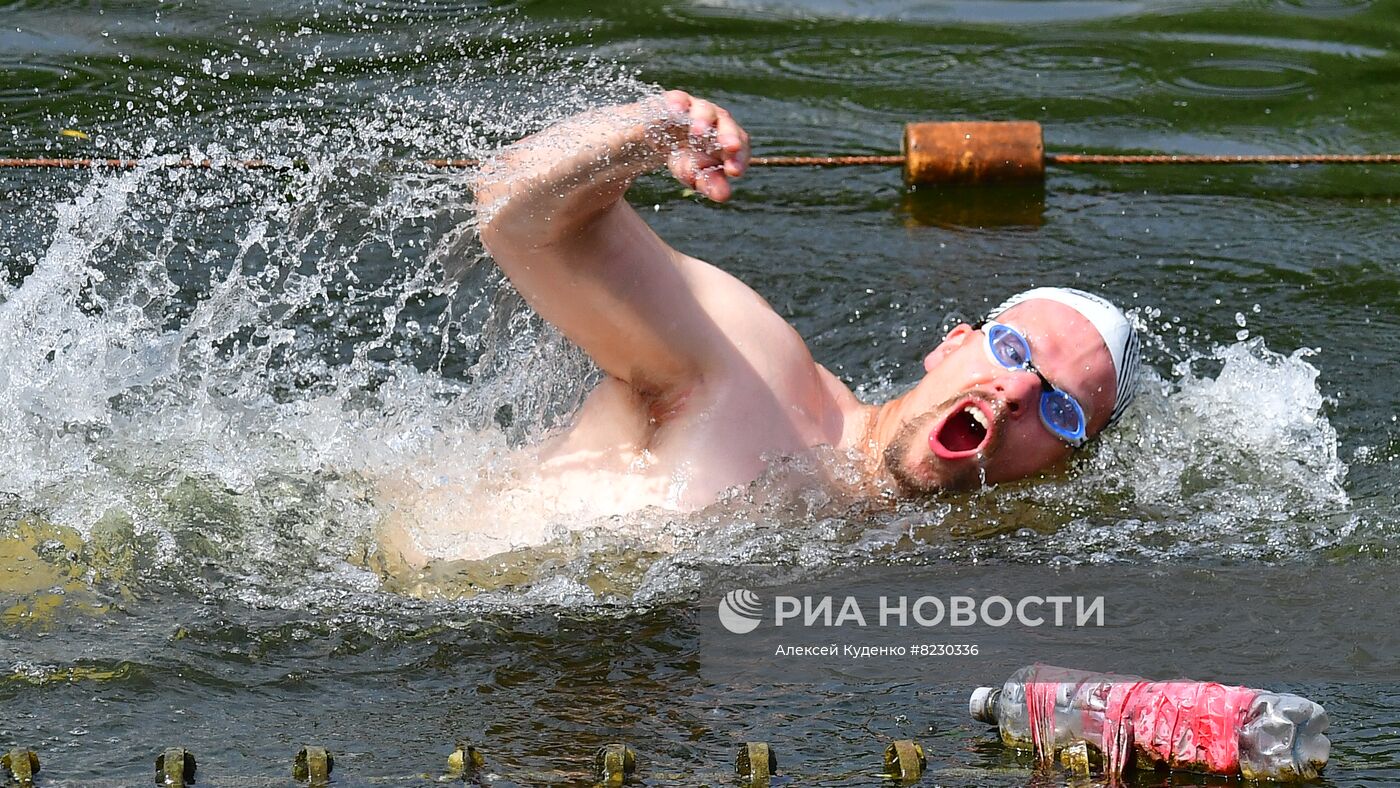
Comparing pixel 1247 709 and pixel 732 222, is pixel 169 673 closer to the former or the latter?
pixel 1247 709

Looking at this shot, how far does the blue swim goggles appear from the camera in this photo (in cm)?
380

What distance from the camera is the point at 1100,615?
3457mm

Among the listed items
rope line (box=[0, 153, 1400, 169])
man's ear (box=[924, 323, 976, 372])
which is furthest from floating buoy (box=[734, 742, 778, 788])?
rope line (box=[0, 153, 1400, 169])

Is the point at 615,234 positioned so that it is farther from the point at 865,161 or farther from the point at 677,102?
the point at 865,161

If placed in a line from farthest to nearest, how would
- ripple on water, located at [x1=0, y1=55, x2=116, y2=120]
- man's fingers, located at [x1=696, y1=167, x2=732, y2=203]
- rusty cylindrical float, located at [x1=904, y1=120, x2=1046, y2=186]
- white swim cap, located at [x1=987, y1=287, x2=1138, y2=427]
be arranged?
1. ripple on water, located at [x1=0, y1=55, x2=116, y2=120]
2. rusty cylindrical float, located at [x1=904, y1=120, x2=1046, y2=186]
3. white swim cap, located at [x1=987, y1=287, x2=1138, y2=427]
4. man's fingers, located at [x1=696, y1=167, x2=732, y2=203]

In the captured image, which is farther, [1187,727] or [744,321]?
[744,321]

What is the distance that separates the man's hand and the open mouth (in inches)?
39.4

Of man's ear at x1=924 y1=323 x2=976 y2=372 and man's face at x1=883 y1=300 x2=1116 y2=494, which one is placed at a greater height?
man's ear at x1=924 y1=323 x2=976 y2=372

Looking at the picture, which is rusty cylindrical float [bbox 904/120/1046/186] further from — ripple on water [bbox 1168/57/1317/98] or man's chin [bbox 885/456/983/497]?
man's chin [bbox 885/456/983/497]

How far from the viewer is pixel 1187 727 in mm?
2559

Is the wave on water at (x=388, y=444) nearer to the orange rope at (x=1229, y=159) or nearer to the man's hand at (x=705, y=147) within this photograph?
the man's hand at (x=705, y=147)

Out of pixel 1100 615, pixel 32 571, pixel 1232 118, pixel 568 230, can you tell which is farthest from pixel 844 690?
pixel 1232 118

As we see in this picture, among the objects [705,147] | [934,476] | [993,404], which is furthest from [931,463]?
[705,147]

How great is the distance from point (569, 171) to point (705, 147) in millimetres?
308
